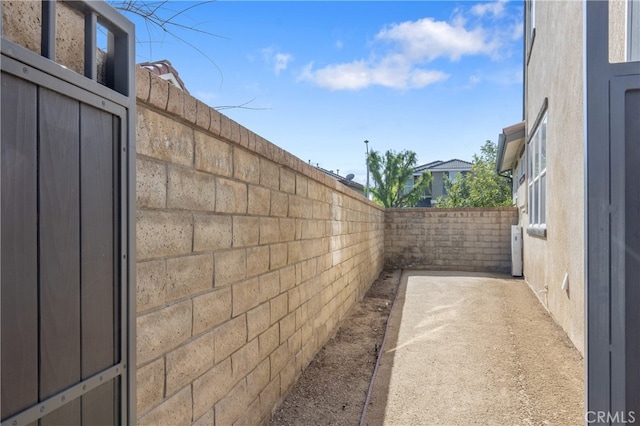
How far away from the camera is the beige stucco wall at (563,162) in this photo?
426cm

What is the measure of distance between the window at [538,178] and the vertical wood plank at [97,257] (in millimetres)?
6607

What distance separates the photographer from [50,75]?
109 cm

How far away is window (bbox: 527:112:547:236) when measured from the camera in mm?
6740

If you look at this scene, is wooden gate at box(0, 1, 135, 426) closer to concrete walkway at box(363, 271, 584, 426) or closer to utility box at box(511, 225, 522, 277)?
concrete walkway at box(363, 271, 584, 426)

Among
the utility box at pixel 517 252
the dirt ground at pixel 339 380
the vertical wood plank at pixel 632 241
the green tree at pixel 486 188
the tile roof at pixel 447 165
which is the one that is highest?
the tile roof at pixel 447 165

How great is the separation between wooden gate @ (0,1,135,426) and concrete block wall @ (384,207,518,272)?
11.5 m

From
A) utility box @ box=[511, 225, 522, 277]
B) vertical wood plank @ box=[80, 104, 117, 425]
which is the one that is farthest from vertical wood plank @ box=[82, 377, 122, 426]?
utility box @ box=[511, 225, 522, 277]

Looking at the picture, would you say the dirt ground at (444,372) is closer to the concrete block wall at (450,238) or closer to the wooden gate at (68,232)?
the wooden gate at (68,232)

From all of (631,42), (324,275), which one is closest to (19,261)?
(631,42)

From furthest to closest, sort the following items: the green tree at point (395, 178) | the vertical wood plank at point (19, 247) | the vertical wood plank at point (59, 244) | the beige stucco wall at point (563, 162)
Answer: the green tree at point (395, 178)
the beige stucco wall at point (563, 162)
the vertical wood plank at point (59, 244)
the vertical wood plank at point (19, 247)

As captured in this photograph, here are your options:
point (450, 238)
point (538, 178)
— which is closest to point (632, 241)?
point (538, 178)

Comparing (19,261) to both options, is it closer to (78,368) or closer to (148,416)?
(78,368)

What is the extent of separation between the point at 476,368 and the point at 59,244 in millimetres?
4105

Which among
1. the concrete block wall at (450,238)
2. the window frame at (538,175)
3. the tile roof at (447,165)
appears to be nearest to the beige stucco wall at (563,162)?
the window frame at (538,175)
